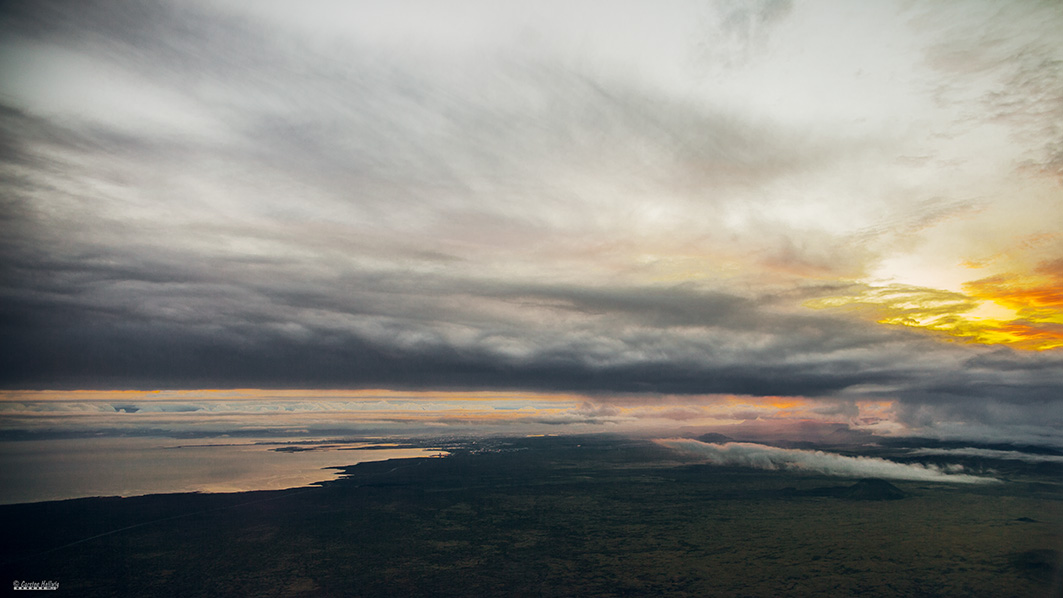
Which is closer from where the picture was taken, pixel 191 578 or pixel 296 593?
pixel 296 593

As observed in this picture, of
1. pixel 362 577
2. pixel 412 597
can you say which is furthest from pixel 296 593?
pixel 412 597

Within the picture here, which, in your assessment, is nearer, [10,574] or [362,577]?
[10,574]

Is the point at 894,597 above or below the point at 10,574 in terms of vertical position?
below

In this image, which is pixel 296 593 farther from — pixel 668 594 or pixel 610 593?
pixel 668 594

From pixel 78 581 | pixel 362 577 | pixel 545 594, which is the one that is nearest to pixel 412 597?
pixel 362 577

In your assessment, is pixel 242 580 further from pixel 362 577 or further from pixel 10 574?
pixel 10 574

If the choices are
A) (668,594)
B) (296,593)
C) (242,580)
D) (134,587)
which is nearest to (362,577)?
(296,593)

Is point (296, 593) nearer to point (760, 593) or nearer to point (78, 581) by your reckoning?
point (78, 581)
